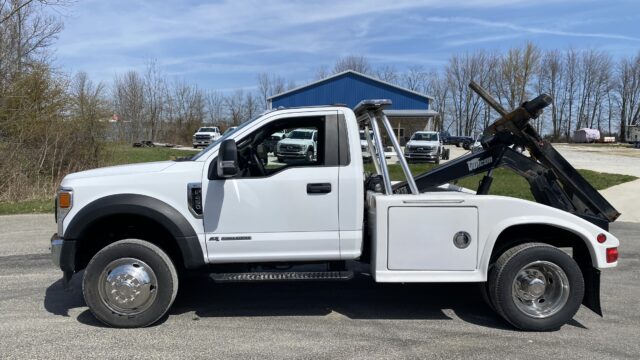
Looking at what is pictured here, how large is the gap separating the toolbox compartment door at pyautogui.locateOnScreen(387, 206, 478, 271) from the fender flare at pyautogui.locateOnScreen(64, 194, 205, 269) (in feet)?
5.97

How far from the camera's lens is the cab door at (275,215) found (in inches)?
182

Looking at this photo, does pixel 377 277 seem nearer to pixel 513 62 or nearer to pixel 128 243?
pixel 128 243

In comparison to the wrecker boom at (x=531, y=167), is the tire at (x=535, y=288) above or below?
below

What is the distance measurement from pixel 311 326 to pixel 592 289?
265 centimetres

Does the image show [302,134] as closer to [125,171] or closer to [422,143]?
[125,171]

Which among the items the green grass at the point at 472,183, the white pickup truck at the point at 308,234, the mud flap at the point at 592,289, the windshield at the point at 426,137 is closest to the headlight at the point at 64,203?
the white pickup truck at the point at 308,234

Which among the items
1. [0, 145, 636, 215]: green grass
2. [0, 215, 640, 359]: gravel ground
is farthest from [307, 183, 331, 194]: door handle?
[0, 145, 636, 215]: green grass

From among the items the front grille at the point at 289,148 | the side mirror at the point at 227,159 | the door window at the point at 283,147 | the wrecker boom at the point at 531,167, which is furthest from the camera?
the front grille at the point at 289,148

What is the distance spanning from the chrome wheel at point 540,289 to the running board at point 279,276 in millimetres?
1565

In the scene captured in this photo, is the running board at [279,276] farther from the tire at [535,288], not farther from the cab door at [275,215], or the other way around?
the tire at [535,288]

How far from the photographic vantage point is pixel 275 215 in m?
4.64

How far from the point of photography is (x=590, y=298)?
473 cm

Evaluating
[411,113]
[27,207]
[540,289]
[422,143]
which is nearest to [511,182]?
[422,143]

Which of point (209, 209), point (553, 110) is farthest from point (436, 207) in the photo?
point (553, 110)
